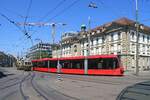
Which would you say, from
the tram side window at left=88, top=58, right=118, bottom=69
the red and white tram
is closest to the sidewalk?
the red and white tram

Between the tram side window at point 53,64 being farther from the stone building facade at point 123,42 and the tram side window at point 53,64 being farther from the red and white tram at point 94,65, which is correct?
the stone building facade at point 123,42

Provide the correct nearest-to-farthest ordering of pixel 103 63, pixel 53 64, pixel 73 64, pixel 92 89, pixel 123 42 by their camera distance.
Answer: pixel 92 89
pixel 103 63
pixel 73 64
pixel 53 64
pixel 123 42

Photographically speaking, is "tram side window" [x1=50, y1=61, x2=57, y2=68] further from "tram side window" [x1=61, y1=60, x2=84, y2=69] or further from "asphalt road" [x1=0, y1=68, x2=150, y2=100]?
"asphalt road" [x1=0, y1=68, x2=150, y2=100]

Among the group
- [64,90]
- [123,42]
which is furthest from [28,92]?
[123,42]

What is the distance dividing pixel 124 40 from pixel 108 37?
275 inches

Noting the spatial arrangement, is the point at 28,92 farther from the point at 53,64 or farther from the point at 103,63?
the point at 53,64

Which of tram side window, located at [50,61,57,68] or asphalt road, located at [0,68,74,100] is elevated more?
tram side window, located at [50,61,57,68]

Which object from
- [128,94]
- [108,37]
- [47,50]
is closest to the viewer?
[128,94]

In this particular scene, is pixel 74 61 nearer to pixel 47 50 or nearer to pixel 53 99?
pixel 53 99

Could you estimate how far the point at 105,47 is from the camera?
221 ft

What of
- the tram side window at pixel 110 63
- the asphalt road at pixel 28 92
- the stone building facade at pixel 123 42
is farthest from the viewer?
the stone building facade at pixel 123 42

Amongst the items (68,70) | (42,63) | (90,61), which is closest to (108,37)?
(42,63)

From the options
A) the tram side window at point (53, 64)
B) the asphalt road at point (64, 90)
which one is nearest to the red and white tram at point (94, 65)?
the tram side window at point (53, 64)

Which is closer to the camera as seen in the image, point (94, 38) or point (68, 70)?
point (68, 70)
